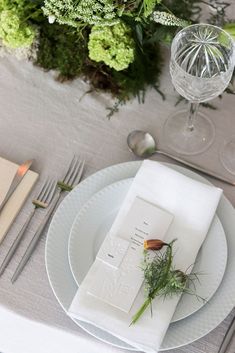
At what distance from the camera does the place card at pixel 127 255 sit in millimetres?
767

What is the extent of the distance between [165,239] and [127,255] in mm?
66

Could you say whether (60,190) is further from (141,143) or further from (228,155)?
(228,155)

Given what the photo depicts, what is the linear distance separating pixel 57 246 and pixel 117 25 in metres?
0.38

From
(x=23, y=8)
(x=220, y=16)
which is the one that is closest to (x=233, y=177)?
(x=220, y=16)

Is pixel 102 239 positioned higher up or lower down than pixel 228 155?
lower down

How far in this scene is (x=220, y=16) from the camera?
3.58 feet

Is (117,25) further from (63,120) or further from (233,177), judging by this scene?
(233,177)

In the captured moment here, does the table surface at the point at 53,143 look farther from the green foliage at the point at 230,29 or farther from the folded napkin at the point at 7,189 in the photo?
the green foliage at the point at 230,29

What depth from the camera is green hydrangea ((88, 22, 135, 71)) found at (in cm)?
95

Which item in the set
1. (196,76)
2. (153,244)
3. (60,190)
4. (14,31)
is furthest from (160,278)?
(14,31)

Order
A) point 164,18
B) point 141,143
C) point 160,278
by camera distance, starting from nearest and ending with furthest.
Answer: point 160,278
point 164,18
point 141,143

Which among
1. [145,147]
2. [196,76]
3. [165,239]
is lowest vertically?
[165,239]

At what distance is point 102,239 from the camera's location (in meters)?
0.85

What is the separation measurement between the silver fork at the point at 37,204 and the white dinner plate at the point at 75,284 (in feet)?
0.17
